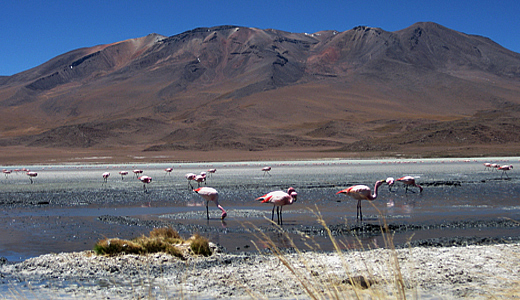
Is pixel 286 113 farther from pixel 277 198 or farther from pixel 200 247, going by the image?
pixel 200 247

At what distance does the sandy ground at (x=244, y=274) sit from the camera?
756cm

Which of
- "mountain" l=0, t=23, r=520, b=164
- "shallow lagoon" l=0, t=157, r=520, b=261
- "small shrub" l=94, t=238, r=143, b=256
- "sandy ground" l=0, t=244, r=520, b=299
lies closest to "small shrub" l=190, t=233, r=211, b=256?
"sandy ground" l=0, t=244, r=520, b=299

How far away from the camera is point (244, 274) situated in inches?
342

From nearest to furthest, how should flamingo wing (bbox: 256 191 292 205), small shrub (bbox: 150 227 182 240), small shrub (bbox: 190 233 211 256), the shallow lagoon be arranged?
small shrub (bbox: 190 233 211 256), small shrub (bbox: 150 227 182 240), the shallow lagoon, flamingo wing (bbox: 256 191 292 205)

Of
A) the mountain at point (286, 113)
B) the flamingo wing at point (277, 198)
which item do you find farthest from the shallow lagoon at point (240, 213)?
the mountain at point (286, 113)

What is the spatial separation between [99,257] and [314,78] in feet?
580

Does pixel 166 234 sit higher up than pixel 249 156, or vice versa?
pixel 166 234

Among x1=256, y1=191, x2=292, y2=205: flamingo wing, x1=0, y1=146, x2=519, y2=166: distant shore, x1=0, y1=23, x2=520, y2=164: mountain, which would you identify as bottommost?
x1=0, y1=146, x2=519, y2=166: distant shore

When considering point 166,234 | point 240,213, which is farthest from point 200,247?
point 240,213

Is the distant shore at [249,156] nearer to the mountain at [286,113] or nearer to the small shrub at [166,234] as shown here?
the mountain at [286,113]

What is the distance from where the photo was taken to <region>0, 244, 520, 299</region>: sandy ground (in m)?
7.56

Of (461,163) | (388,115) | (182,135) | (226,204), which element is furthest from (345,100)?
(226,204)

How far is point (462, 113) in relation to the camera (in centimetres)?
13875

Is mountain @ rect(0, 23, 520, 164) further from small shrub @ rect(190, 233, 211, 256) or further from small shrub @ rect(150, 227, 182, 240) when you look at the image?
small shrub @ rect(190, 233, 211, 256)
